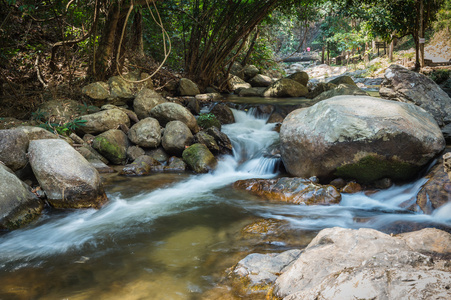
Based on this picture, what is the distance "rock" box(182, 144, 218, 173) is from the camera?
646 centimetres

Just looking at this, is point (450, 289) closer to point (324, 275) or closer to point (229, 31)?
point (324, 275)

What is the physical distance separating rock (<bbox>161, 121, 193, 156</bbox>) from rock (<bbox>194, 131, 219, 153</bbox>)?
180 millimetres

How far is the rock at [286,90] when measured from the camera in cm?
1190

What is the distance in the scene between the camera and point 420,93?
658 centimetres

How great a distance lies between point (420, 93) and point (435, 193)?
328 centimetres

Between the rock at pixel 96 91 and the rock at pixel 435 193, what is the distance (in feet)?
23.1

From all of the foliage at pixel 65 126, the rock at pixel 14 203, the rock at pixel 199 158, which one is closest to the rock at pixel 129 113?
the foliage at pixel 65 126

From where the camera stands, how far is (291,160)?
5.71m

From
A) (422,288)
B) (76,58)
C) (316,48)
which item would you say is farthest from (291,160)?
(316,48)

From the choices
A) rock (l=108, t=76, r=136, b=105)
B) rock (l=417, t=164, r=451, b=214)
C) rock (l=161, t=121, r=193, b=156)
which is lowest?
rock (l=417, t=164, r=451, b=214)

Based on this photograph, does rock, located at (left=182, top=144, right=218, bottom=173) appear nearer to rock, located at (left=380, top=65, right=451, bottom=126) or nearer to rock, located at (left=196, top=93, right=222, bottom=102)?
rock, located at (left=196, top=93, right=222, bottom=102)

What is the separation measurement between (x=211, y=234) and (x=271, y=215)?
0.99 m

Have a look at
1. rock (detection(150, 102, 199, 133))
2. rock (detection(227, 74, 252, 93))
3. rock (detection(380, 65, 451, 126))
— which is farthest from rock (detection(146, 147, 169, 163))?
rock (detection(227, 74, 252, 93))

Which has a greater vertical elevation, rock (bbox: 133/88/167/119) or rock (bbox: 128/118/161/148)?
rock (bbox: 133/88/167/119)
